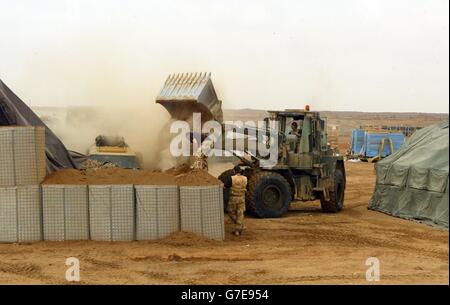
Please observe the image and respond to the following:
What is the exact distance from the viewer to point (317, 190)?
15.3 m

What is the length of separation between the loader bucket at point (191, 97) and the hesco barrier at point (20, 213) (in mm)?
4809

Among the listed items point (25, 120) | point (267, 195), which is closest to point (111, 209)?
point (25, 120)

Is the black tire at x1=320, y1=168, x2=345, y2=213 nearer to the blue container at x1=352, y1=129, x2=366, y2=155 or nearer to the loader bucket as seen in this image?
the loader bucket

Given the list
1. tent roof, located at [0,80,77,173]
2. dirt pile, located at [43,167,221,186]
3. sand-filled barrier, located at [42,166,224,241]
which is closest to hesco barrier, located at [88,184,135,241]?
sand-filled barrier, located at [42,166,224,241]

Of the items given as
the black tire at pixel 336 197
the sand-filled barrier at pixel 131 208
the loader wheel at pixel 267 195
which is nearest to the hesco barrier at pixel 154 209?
the sand-filled barrier at pixel 131 208

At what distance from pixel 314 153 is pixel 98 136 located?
5.64 metres

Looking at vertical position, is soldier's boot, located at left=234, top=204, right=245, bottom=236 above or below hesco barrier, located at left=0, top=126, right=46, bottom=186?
below

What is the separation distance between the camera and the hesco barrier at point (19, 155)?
33.8ft

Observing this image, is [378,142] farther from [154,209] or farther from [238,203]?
[154,209]

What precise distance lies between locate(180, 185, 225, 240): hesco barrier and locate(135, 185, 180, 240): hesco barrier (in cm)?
18

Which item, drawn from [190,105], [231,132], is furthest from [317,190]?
[190,105]

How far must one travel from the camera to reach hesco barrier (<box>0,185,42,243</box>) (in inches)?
408

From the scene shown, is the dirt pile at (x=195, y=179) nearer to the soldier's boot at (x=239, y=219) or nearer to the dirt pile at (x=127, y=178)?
the dirt pile at (x=127, y=178)

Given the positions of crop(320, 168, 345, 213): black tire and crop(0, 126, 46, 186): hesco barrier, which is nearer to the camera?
crop(0, 126, 46, 186): hesco barrier
